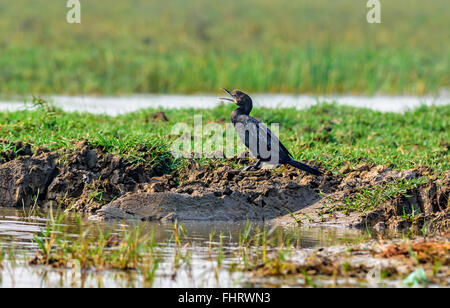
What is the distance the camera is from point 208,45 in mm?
26344

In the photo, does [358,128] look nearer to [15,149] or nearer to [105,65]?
[15,149]

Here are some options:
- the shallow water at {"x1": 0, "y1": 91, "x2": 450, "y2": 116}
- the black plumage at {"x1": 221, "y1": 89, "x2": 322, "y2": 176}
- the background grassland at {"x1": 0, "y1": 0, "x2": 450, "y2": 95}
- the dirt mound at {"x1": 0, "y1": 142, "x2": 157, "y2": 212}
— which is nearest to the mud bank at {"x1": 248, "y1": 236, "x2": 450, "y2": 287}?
the black plumage at {"x1": 221, "y1": 89, "x2": 322, "y2": 176}

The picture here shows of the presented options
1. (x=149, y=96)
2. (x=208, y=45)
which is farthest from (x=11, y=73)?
(x=208, y=45)

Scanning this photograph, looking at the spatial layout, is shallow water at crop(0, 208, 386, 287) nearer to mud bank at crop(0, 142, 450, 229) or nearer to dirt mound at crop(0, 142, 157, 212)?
mud bank at crop(0, 142, 450, 229)

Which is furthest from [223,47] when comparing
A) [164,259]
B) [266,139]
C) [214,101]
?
[164,259]

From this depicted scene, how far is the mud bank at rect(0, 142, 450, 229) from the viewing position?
766cm

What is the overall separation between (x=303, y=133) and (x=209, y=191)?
3426mm

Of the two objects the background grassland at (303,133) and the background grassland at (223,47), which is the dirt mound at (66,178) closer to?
the background grassland at (303,133)

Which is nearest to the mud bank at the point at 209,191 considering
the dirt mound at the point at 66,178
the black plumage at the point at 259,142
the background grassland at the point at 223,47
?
the dirt mound at the point at 66,178

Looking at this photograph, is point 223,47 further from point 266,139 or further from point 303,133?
point 266,139

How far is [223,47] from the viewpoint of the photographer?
2547 cm

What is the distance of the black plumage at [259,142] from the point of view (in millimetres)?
8242

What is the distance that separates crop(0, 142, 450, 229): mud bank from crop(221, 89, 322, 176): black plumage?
0.16m
